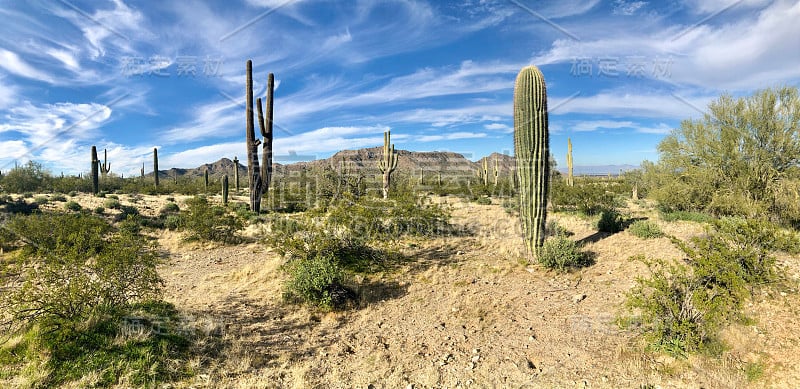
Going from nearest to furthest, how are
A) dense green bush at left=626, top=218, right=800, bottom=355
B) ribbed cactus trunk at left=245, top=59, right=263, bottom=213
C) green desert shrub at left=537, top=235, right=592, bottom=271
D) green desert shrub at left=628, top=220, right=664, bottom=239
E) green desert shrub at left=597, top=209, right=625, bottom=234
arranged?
dense green bush at left=626, top=218, right=800, bottom=355, green desert shrub at left=537, top=235, right=592, bottom=271, green desert shrub at left=628, top=220, right=664, bottom=239, green desert shrub at left=597, top=209, right=625, bottom=234, ribbed cactus trunk at left=245, top=59, right=263, bottom=213

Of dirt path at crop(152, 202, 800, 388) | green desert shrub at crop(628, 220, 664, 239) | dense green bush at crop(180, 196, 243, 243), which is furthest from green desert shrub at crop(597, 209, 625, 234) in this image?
dense green bush at crop(180, 196, 243, 243)

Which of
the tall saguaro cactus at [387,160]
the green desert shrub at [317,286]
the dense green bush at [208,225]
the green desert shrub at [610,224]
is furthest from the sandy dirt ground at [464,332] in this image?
the tall saguaro cactus at [387,160]

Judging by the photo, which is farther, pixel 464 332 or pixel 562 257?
pixel 562 257

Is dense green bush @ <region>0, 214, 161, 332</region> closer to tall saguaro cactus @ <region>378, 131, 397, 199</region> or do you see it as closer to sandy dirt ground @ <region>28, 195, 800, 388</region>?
sandy dirt ground @ <region>28, 195, 800, 388</region>

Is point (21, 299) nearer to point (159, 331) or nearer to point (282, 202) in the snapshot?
point (159, 331)

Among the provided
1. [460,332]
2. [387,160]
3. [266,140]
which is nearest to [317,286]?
[460,332]

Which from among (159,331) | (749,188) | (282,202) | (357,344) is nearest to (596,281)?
(357,344)

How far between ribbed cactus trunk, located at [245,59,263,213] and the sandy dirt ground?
6.33m

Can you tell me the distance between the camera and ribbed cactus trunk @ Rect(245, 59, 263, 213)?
551 inches

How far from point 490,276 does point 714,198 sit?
903 centimetres

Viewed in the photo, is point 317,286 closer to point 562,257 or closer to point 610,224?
point 562,257

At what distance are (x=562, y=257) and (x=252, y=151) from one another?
38.9 ft

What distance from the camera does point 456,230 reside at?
1220 cm

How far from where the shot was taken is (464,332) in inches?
197
